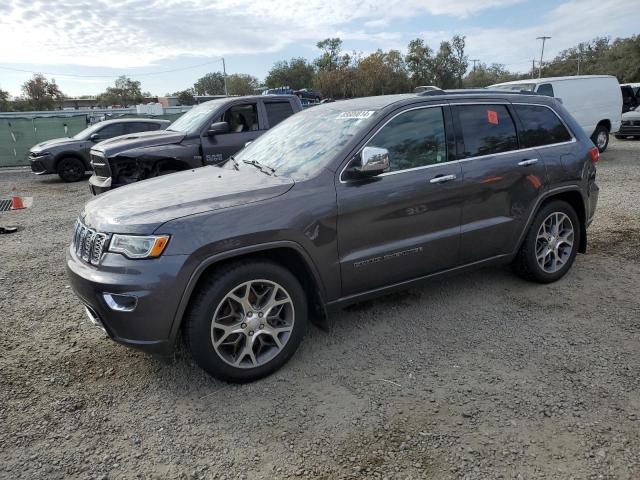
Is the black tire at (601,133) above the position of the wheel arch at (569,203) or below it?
below

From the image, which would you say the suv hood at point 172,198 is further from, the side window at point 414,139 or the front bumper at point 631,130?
the front bumper at point 631,130

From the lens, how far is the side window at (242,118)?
810 centimetres

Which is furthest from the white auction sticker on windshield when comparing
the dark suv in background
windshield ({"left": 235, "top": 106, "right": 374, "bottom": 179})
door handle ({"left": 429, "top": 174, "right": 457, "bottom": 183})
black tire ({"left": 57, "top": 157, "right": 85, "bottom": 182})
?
black tire ({"left": 57, "top": 157, "right": 85, "bottom": 182})

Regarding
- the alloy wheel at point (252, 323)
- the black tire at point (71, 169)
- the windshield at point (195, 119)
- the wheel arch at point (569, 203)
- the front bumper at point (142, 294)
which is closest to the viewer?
the front bumper at point (142, 294)

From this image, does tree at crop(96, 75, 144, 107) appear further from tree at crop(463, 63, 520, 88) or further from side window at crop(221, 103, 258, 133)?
side window at crop(221, 103, 258, 133)

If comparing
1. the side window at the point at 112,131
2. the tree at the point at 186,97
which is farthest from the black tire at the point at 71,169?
the tree at the point at 186,97

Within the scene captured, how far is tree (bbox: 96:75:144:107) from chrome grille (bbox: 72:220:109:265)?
9532 cm

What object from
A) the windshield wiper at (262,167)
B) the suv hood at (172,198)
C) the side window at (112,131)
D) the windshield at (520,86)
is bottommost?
the suv hood at (172,198)

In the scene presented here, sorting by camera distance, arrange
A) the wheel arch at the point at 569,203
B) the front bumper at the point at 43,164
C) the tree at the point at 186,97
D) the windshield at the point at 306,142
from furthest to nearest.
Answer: the tree at the point at 186,97 → the front bumper at the point at 43,164 → the wheel arch at the point at 569,203 → the windshield at the point at 306,142

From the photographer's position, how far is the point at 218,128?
768 cm

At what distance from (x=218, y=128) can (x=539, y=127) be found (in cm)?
504

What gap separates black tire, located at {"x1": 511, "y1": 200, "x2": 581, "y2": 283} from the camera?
431cm

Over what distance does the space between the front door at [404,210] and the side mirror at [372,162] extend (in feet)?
0.33

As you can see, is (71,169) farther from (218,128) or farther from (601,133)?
(601,133)
